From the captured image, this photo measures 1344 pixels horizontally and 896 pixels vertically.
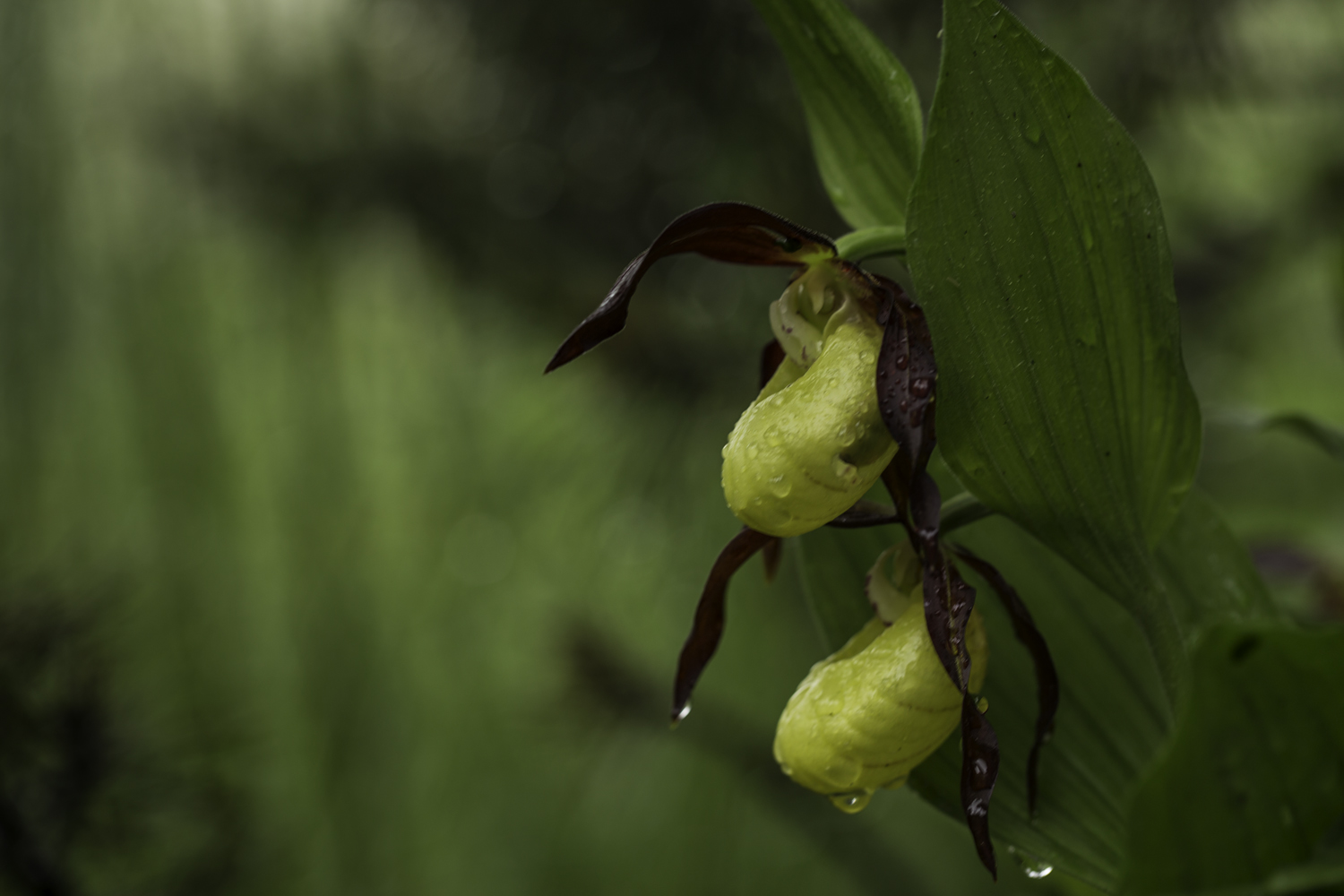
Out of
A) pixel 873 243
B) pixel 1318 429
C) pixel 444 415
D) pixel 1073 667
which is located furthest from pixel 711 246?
pixel 444 415

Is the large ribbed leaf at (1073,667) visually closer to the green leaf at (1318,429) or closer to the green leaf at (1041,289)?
the green leaf at (1041,289)

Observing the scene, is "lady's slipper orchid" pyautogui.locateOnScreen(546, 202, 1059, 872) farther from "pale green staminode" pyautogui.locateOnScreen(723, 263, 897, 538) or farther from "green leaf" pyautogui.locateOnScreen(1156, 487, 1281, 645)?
"green leaf" pyautogui.locateOnScreen(1156, 487, 1281, 645)

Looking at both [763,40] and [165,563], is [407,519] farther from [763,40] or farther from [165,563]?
[763,40]

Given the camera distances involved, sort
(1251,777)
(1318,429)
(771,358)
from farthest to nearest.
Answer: (1318,429) < (771,358) < (1251,777)

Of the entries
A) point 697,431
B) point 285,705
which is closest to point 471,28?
point 697,431

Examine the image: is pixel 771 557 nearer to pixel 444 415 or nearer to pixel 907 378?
pixel 907 378

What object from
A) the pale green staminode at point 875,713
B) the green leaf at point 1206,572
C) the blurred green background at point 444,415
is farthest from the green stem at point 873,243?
the blurred green background at point 444,415
